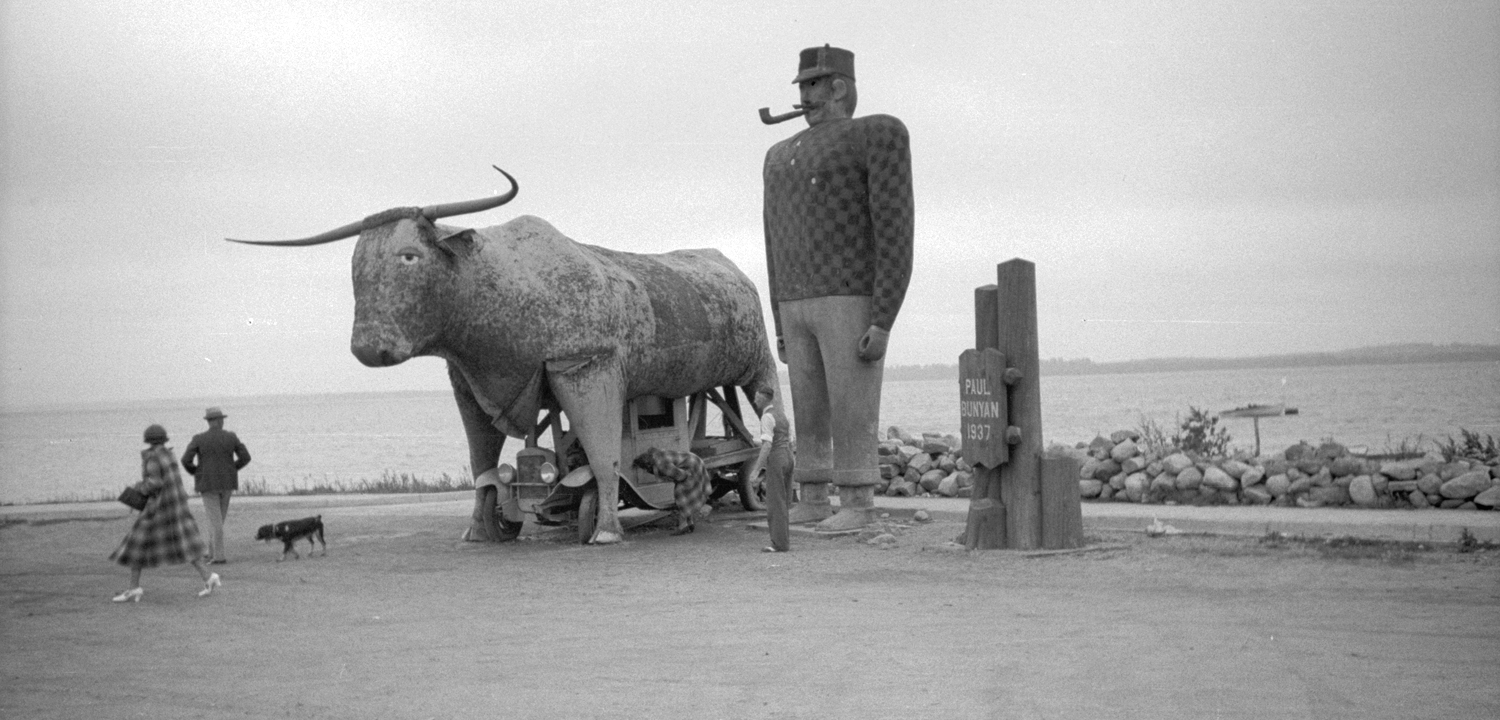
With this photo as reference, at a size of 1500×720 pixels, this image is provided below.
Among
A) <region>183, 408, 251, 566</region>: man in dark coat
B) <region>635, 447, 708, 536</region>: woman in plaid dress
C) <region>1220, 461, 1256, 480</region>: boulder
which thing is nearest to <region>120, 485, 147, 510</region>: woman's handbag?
<region>183, 408, 251, 566</region>: man in dark coat

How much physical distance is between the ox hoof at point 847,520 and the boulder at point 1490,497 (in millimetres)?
4227

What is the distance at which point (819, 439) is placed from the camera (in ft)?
35.4

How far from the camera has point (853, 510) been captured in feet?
34.3

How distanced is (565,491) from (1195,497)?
16.2ft

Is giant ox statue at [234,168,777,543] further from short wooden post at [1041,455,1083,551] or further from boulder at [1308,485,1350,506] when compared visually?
boulder at [1308,485,1350,506]

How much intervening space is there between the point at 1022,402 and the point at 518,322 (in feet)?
12.0

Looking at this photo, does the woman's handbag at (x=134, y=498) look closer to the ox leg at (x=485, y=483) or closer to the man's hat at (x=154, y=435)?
the man's hat at (x=154, y=435)

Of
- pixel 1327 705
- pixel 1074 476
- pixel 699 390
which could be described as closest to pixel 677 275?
pixel 699 390

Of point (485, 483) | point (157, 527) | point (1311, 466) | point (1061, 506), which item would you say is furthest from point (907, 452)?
point (157, 527)

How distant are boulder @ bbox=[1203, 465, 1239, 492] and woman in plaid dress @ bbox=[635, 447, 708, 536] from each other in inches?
156

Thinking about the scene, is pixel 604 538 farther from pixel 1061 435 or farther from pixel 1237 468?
pixel 1061 435

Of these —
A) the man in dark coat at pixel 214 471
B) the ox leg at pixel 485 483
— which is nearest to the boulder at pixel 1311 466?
the ox leg at pixel 485 483

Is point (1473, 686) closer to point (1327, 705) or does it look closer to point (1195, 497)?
point (1327, 705)

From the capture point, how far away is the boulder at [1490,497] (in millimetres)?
9102
